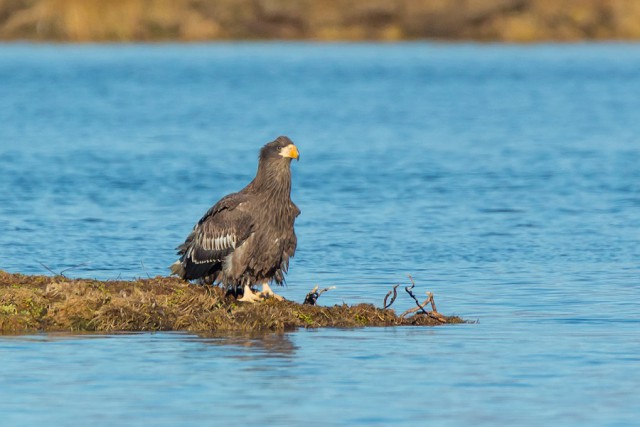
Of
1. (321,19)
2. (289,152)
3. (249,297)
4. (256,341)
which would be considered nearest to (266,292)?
(249,297)

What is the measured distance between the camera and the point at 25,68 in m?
89.4

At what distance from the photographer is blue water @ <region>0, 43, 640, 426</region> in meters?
11.6

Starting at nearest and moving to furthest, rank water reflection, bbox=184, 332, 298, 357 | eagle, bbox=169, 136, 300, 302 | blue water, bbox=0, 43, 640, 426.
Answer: blue water, bbox=0, 43, 640, 426 < water reflection, bbox=184, 332, 298, 357 < eagle, bbox=169, 136, 300, 302

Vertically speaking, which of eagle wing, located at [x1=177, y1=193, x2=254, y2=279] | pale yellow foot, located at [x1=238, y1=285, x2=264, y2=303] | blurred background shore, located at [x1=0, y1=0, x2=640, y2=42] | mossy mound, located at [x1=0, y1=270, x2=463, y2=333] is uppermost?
blurred background shore, located at [x1=0, y1=0, x2=640, y2=42]

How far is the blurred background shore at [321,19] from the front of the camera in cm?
9962

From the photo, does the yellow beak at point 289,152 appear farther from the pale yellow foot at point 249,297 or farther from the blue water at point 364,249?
the blue water at point 364,249

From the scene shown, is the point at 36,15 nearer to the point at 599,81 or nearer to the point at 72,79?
the point at 72,79

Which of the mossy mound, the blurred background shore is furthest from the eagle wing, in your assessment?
the blurred background shore

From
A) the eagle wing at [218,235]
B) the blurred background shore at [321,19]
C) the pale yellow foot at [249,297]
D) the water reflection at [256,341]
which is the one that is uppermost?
the blurred background shore at [321,19]

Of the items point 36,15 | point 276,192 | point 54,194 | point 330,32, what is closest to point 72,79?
point 36,15

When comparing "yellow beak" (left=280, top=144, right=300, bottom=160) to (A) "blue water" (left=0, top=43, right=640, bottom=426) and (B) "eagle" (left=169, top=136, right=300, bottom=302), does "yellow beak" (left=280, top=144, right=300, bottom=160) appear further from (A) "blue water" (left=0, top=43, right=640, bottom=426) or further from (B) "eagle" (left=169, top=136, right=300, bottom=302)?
(A) "blue water" (left=0, top=43, right=640, bottom=426)

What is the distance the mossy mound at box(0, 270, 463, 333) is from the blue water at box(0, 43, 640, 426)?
271mm

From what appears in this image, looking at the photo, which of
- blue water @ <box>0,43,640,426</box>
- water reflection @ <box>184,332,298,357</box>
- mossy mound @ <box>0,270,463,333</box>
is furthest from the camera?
mossy mound @ <box>0,270,463,333</box>

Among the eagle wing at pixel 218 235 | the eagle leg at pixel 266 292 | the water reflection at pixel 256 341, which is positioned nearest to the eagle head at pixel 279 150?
the eagle wing at pixel 218 235
